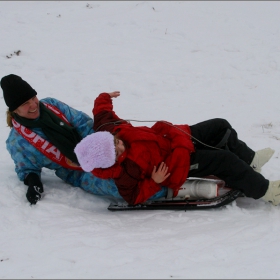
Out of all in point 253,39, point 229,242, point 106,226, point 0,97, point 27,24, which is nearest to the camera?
point 229,242

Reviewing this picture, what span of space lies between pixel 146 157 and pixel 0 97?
3.45 meters

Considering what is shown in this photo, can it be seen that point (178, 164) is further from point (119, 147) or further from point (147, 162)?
point (119, 147)

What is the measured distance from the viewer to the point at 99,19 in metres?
8.30

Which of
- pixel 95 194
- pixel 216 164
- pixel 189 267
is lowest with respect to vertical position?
pixel 95 194

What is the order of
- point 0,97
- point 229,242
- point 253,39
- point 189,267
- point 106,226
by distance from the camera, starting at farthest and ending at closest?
point 253,39 → point 0,97 → point 106,226 → point 229,242 → point 189,267

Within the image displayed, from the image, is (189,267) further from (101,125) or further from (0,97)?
(0,97)

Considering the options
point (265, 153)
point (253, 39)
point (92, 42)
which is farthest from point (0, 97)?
point (253, 39)

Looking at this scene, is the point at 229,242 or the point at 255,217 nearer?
the point at 229,242

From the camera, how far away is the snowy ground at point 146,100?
2.93 meters

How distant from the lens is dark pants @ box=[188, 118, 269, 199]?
Result: 3592mm

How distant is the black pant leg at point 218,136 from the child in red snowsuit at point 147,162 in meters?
0.20

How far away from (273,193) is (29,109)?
2419 millimetres

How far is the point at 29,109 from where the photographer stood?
383cm

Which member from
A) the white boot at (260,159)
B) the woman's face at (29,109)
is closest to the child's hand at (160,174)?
the white boot at (260,159)
